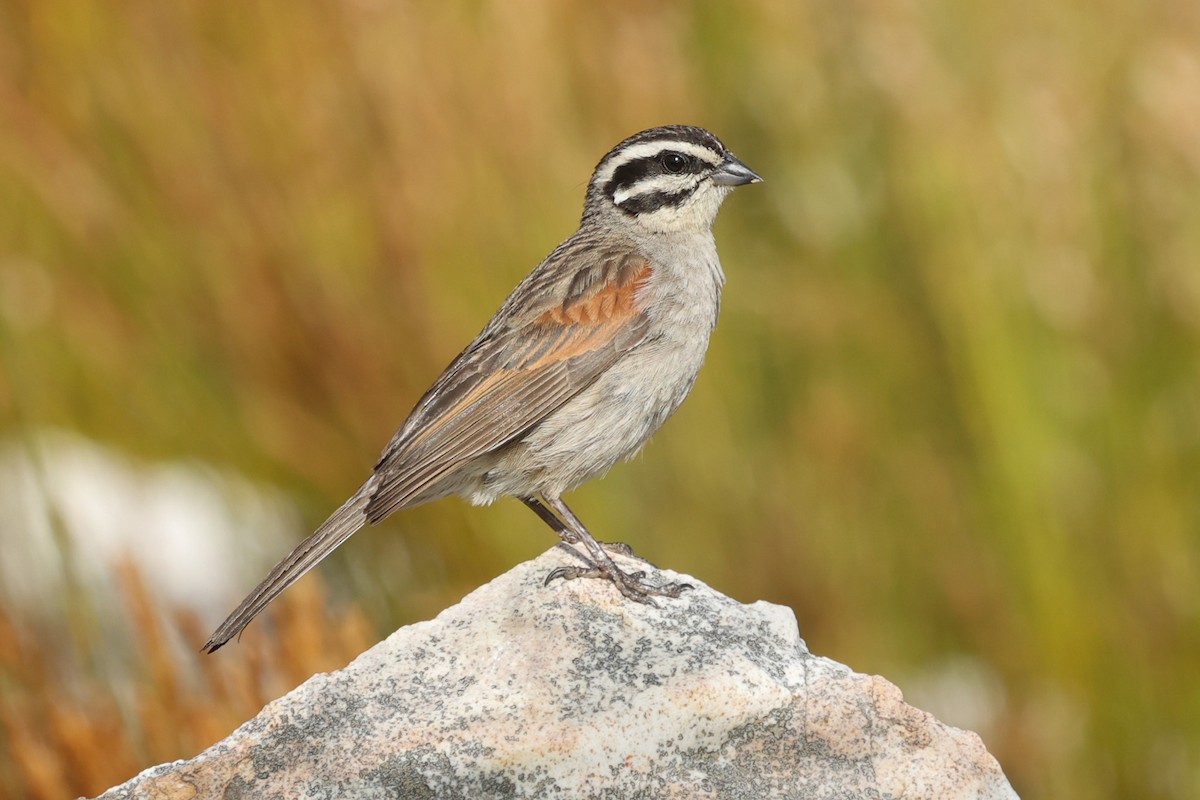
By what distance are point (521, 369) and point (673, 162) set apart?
91cm

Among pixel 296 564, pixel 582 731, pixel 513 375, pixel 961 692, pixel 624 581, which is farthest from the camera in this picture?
pixel 961 692

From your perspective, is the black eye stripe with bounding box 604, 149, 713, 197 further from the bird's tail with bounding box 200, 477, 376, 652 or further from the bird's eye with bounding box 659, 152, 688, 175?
the bird's tail with bounding box 200, 477, 376, 652

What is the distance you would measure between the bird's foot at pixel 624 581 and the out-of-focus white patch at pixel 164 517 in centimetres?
210

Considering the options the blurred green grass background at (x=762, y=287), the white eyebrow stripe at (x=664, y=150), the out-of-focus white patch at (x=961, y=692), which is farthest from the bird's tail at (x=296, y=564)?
the out-of-focus white patch at (x=961, y=692)

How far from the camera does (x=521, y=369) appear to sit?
4.42 meters

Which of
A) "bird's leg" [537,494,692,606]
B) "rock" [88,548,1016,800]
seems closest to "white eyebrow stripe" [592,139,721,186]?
"bird's leg" [537,494,692,606]

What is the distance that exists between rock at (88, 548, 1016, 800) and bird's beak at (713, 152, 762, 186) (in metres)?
1.89

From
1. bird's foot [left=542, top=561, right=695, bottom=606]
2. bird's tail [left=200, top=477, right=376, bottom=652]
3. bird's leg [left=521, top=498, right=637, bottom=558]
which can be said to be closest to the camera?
bird's foot [left=542, top=561, right=695, bottom=606]

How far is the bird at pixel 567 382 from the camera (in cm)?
423

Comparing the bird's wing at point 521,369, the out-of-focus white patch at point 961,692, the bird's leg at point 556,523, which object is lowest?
the out-of-focus white patch at point 961,692

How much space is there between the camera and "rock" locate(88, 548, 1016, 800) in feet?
9.78

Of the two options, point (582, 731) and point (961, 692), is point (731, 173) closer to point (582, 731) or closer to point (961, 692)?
point (961, 692)

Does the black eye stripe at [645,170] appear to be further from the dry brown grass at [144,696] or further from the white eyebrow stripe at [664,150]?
the dry brown grass at [144,696]

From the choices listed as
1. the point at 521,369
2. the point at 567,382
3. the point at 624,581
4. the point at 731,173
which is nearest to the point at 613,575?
the point at 624,581
